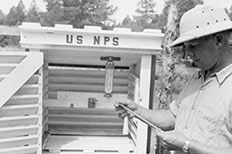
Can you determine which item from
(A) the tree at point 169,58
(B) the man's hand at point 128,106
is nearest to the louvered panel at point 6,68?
(B) the man's hand at point 128,106

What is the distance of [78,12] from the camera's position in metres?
25.3

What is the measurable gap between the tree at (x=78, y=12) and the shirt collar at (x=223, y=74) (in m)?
22.9

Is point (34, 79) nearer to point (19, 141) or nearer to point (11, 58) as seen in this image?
point (11, 58)

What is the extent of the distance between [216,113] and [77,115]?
2.80 m

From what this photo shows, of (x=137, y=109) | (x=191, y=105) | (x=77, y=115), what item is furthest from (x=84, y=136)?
(x=191, y=105)

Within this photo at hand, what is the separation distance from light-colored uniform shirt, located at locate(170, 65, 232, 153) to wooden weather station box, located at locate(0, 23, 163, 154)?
1307mm

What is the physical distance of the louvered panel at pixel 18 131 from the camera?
8.57 ft

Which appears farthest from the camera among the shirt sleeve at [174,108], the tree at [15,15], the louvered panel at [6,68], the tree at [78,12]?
the tree at [15,15]

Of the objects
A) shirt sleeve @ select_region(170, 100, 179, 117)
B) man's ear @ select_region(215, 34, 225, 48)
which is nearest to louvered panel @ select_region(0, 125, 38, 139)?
shirt sleeve @ select_region(170, 100, 179, 117)

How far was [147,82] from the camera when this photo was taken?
2939 millimetres

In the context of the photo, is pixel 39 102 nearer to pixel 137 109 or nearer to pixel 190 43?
pixel 137 109

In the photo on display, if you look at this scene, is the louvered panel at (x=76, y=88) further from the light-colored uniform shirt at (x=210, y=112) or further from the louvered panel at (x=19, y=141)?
the light-colored uniform shirt at (x=210, y=112)

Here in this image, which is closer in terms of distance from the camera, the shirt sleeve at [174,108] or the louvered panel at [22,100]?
the shirt sleeve at [174,108]

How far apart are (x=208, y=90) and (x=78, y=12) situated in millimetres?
24615
